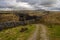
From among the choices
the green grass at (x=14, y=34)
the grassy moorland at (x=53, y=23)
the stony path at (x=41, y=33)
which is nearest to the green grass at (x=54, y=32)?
the grassy moorland at (x=53, y=23)

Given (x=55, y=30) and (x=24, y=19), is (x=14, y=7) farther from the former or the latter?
(x=55, y=30)

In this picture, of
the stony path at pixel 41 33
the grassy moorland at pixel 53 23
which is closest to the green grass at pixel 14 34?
the stony path at pixel 41 33

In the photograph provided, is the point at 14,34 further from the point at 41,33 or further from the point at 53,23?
the point at 53,23

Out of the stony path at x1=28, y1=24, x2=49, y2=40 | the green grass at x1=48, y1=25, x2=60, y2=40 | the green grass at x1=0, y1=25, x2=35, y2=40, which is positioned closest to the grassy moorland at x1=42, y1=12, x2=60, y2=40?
the green grass at x1=48, y1=25, x2=60, y2=40

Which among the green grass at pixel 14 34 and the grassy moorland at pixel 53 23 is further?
the grassy moorland at pixel 53 23

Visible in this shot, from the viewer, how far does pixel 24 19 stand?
486cm

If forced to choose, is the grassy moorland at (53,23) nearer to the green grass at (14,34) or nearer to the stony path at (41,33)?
the stony path at (41,33)

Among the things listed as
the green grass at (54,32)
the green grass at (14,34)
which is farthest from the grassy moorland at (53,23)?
the green grass at (14,34)

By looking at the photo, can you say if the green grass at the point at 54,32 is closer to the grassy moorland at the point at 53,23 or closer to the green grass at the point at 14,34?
the grassy moorland at the point at 53,23

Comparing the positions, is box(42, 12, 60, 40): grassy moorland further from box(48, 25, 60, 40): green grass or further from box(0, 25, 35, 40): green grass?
box(0, 25, 35, 40): green grass

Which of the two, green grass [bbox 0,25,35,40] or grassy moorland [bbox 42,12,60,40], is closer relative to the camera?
green grass [bbox 0,25,35,40]

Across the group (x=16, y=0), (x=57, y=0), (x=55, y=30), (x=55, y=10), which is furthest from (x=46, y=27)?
(x=16, y=0)

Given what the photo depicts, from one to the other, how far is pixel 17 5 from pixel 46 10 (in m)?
1.00

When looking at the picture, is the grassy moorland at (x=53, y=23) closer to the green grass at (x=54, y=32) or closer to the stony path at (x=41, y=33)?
the green grass at (x=54, y=32)
